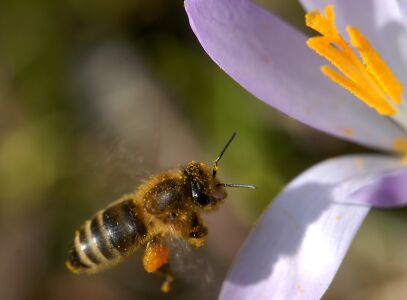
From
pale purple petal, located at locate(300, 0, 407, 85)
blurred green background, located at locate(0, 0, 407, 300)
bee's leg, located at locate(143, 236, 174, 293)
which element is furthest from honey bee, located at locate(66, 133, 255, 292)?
blurred green background, located at locate(0, 0, 407, 300)

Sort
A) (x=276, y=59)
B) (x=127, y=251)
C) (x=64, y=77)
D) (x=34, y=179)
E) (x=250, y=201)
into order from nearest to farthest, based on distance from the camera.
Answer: (x=127, y=251) → (x=276, y=59) → (x=250, y=201) → (x=34, y=179) → (x=64, y=77)

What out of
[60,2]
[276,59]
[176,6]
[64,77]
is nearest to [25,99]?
[64,77]

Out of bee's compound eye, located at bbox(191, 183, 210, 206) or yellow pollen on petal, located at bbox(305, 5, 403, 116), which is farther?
yellow pollen on petal, located at bbox(305, 5, 403, 116)

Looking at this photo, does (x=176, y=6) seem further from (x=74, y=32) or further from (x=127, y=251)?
(x=127, y=251)

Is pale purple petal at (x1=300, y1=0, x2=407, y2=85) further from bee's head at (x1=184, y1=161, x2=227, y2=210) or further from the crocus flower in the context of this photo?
bee's head at (x1=184, y1=161, x2=227, y2=210)

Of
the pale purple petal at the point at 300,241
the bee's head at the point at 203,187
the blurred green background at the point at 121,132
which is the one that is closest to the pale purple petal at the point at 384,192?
the pale purple petal at the point at 300,241
